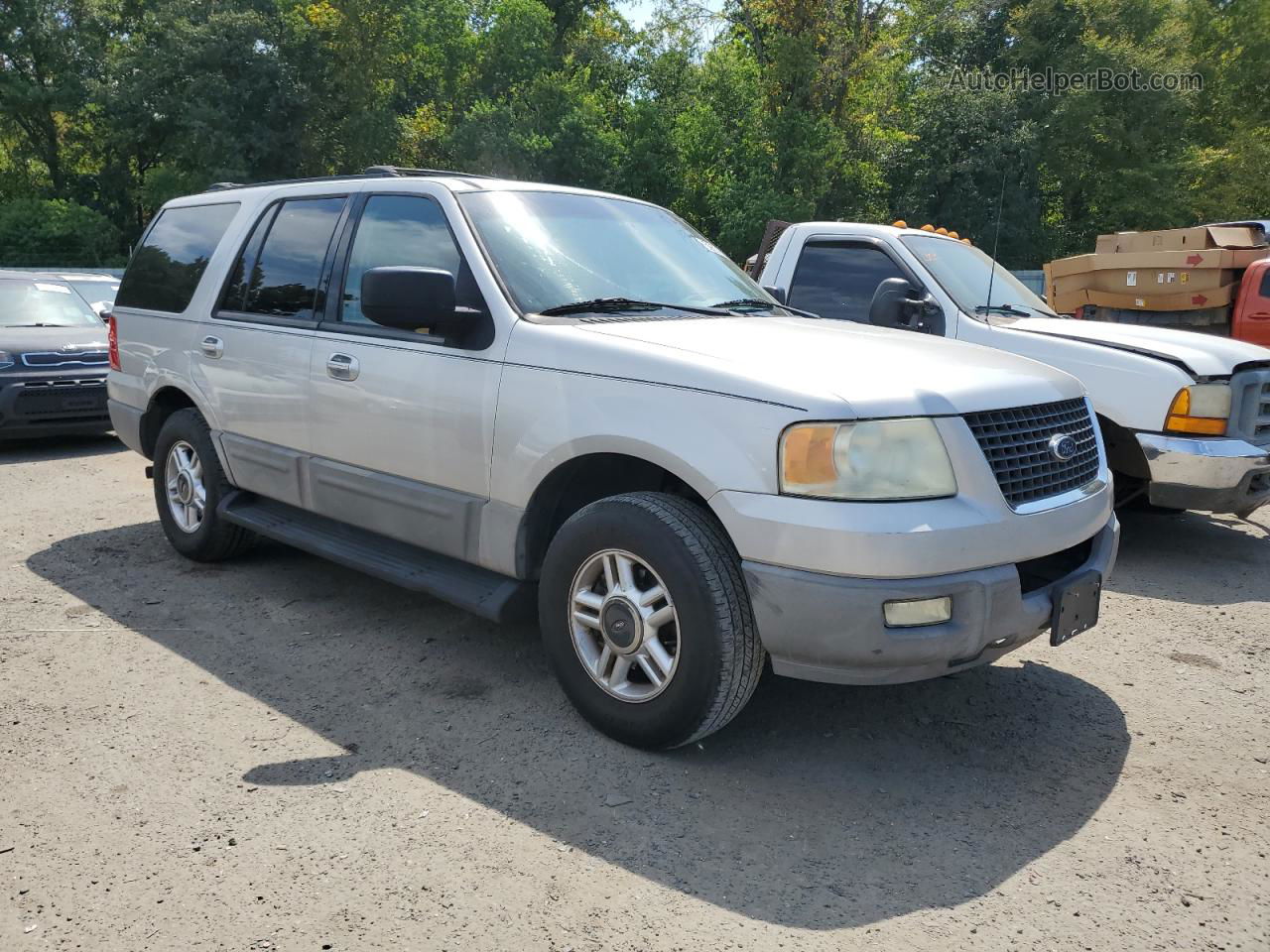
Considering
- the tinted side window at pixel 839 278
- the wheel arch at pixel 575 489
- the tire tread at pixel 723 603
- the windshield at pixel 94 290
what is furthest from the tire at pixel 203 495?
the windshield at pixel 94 290

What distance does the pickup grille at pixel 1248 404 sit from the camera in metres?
5.61

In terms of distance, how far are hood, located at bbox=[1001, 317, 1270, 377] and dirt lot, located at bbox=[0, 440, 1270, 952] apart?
1.57 metres

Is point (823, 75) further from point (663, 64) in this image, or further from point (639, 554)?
point (639, 554)

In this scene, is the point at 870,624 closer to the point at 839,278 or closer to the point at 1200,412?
the point at 1200,412

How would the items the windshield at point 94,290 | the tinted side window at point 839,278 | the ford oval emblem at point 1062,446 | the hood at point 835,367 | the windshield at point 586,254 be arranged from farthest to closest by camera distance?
the windshield at point 94,290 < the tinted side window at point 839,278 < the windshield at point 586,254 < the ford oval emblem at point 1062,446 < the hood at point 835,367

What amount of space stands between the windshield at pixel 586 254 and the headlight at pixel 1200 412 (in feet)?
8.61

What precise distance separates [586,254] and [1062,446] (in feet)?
6.34

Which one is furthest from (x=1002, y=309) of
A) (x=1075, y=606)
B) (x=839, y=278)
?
(x=1075, y=606)

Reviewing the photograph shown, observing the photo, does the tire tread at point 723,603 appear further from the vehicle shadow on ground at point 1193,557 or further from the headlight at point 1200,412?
the headlight at point 1200,412

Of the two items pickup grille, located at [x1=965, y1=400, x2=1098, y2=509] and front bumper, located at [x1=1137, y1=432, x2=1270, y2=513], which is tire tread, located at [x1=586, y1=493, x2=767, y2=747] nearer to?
pickup grille, located at [x1=965, y1=400, x2=1098, y2=509]

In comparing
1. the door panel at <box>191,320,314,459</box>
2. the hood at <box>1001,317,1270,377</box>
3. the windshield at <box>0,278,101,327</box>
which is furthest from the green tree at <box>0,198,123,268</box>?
the hood at <box>1001,317,1270,377</box>

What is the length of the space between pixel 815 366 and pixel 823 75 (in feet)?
84.5

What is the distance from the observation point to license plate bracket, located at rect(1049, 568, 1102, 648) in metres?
3.19

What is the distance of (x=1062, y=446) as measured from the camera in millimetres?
3381
